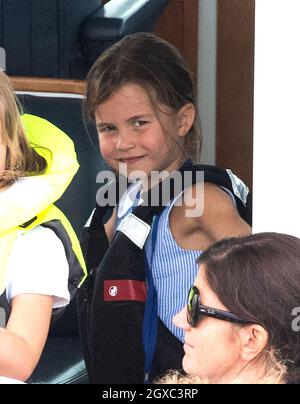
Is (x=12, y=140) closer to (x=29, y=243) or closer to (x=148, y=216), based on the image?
(x=29, y=243)

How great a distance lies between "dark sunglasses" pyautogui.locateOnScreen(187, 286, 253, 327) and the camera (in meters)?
1.83

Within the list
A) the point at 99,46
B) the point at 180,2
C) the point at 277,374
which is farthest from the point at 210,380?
the point at 180,2

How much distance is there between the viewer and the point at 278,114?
202 centimetres

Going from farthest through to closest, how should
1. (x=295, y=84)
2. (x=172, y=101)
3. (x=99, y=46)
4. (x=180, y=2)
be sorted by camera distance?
1. (x=180, y=2)
2. (x=99, y=46)
3. (x=172, y=101)
4. (x=295, y=84)

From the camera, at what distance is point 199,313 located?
73.5 inches

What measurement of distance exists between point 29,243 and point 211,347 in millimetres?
406

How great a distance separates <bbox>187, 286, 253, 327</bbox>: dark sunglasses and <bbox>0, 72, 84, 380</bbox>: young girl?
0.27 meters

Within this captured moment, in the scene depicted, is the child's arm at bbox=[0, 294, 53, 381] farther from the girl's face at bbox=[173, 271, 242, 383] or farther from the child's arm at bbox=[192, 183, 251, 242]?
the child's arm at bbox=[192, 183, 251, 242]

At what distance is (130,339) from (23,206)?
0.36 meters

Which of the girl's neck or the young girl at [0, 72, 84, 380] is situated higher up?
the young girl at [0, 72, 84, 380]

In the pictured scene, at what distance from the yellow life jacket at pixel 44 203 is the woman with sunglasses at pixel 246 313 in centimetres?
34

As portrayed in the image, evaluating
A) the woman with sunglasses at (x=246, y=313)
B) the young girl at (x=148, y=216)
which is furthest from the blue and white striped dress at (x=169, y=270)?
the woman with sunglasses at (x=246, y=313)

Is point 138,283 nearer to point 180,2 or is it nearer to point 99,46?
point 99,46

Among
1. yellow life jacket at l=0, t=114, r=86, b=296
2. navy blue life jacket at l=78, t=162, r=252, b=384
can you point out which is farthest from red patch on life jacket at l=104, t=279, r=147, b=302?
yellow life jacket at l=0, t=114, r=86, b=296
